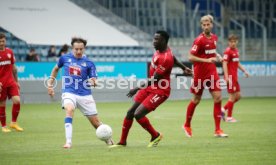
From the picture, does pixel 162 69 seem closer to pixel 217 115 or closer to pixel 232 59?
pixel 217 115

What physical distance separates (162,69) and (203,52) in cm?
242

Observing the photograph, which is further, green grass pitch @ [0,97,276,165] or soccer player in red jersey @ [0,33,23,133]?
soccer player in red jersey @ [0,33,23,133]

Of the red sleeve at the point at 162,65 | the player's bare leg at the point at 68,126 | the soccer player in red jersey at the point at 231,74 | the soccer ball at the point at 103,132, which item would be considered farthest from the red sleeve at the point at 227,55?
the player's bare leg at the point at 68,126

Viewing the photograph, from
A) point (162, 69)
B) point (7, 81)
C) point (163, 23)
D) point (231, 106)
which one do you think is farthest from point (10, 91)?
point (163, 23)

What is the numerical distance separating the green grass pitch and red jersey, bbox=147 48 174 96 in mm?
1081

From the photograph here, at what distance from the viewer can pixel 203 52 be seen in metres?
15.1

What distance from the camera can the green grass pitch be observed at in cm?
1102

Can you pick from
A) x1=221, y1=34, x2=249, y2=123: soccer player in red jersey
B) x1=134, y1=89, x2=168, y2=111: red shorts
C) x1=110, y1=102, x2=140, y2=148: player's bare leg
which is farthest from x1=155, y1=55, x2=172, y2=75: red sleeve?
x1=221, y1=34, x2=249, y2=123: soccer player in red jersey

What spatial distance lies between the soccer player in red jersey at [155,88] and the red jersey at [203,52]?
6.64ft

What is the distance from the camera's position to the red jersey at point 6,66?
1718 cm

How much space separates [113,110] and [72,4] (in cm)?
1251

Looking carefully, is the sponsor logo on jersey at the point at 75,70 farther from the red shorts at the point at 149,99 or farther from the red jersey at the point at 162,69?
the red jersey at the point at 162,69

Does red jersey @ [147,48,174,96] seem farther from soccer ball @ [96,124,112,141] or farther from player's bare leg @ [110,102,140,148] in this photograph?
soccer ball @ [96,124,112,141]

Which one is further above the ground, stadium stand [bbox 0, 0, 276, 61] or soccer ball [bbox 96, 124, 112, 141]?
stadium stand [bbox 0, 0, 276, 61]
